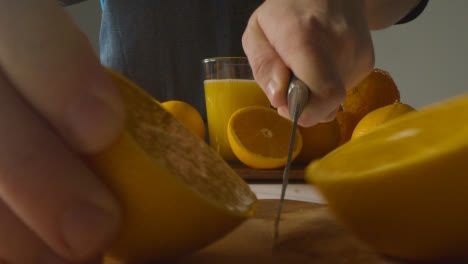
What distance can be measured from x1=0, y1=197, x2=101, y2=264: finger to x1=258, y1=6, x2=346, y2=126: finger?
17.9 inches

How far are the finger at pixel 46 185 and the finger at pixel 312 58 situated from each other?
0.42 m

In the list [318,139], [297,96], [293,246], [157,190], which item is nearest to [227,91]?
[318,139]

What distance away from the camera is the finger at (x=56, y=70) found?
24 centimetres

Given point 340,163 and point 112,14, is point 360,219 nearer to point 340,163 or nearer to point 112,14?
point 340,163

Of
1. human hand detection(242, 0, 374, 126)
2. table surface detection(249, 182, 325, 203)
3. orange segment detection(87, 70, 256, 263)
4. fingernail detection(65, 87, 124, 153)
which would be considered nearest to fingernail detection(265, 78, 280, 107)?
human hand detection(242, 0, 374, 126)

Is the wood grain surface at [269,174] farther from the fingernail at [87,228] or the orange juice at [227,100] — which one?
the fingernail at [87,228]

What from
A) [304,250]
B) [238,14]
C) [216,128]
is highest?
[238,14]

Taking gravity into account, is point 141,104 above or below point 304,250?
above

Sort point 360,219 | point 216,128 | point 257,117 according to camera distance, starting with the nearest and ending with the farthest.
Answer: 1. point 360,219
2. point 257,117
3. point 216,128

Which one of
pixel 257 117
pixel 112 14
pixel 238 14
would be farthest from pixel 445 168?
pixel 112 14

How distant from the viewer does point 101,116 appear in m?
0.25

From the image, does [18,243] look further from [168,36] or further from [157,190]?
[168,36]

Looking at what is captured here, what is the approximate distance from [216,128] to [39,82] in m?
0.94

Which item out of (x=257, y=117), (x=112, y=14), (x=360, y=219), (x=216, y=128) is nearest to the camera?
(x=360, y=219)
